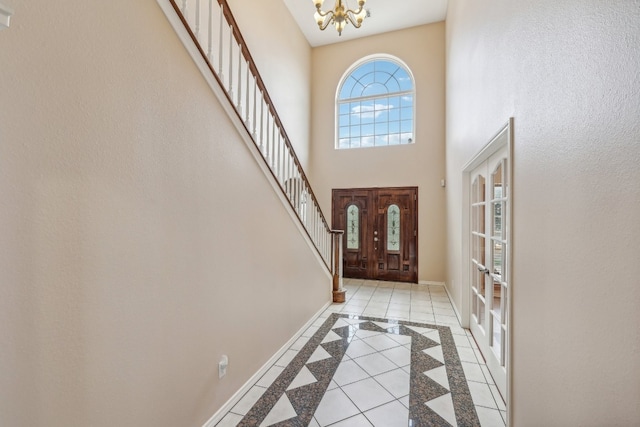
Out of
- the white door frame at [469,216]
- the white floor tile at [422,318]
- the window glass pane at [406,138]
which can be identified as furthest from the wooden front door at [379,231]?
the white door frame at [469,216]

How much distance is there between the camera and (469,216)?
3635 millimetres

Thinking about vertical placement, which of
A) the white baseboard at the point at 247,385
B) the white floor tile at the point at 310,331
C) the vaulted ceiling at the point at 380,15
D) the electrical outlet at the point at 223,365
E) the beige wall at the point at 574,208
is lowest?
the white floor tile at the point at 310,331

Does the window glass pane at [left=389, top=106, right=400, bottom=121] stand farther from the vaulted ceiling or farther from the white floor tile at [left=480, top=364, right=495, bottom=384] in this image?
the white floor tile at [left=480, top=364, right=495, bottom=384]

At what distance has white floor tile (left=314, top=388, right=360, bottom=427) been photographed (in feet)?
6.46

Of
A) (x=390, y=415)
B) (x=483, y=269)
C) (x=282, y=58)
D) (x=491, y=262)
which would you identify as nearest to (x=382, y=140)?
(x=282, y=58)

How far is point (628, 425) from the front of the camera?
2.79 feet

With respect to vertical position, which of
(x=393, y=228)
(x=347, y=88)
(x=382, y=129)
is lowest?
(x=393, y=228)

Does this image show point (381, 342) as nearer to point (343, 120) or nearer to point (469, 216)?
point (469, 216)

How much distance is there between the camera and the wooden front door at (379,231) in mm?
6043

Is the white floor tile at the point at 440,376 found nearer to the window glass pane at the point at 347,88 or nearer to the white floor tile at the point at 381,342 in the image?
the white floor tile at the point at 381,342

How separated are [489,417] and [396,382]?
68 centimetres

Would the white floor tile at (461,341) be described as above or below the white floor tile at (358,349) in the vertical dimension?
above

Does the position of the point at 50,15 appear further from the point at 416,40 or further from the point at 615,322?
the point at 416,40

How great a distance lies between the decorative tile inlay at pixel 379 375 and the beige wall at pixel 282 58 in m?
4.08
